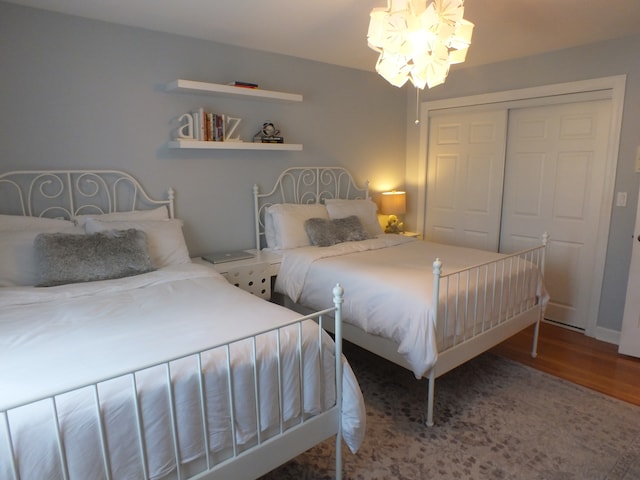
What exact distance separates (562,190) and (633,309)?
3.57ft

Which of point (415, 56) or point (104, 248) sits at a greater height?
point (415, 56)

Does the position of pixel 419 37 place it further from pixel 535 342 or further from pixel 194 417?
pixel 535 342

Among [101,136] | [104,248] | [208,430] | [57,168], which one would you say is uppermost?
[101,136]

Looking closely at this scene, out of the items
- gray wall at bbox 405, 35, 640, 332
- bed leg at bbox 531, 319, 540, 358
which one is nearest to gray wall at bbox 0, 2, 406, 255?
gray wall at bbox 405, 35, 640, 332

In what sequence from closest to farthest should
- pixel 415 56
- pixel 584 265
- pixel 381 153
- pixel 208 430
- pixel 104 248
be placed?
pixel 208 430, pixel 415 56, pixel 104 248, pixel 584 265, pixel 381 153

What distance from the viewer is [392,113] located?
4.42m

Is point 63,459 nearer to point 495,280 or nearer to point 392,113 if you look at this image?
point 495,280

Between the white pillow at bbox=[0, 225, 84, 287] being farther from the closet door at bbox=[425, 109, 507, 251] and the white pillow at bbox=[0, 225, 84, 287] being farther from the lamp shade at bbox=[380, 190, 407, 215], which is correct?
the closet door at bbox=[425, 109, 507, 251]

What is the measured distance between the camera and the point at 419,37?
1.89 metres

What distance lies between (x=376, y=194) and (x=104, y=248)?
2.83 meters

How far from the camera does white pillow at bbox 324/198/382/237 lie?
3.69 metres

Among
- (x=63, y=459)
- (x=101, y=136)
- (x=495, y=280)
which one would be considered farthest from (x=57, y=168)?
(x=495, y=280)

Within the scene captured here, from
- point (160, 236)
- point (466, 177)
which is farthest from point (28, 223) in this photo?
point (466, 177)

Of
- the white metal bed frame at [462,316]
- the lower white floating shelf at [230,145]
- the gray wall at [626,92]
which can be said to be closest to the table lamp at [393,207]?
the white metal bed frame at [462,316]
